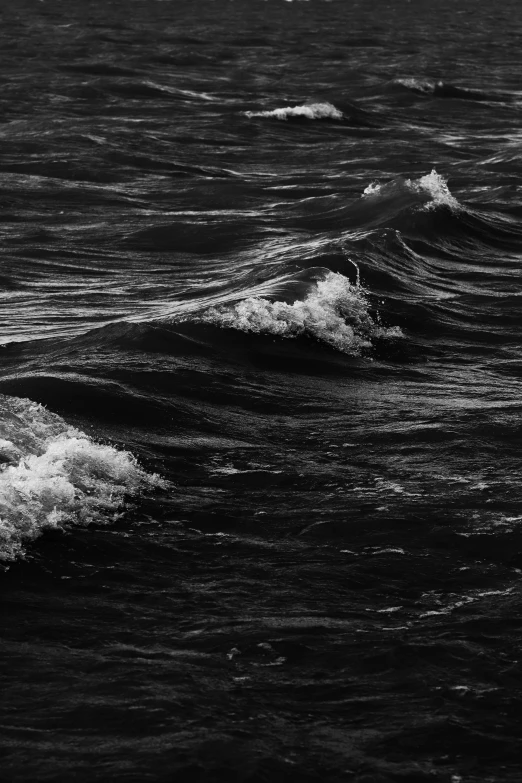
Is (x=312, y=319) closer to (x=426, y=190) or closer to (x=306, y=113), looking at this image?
(x=426, y=190)

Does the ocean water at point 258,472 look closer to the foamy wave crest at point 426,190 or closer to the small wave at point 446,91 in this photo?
the foamy wave crest at point 426,190

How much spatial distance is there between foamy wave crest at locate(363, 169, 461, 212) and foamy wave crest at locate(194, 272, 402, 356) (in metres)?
7.61

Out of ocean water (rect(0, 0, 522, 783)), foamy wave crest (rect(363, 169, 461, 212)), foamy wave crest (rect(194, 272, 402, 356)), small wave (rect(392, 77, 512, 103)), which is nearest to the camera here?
ocean water (rect(0, 0, 522, 783))

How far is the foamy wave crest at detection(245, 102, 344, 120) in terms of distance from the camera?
3691 cm

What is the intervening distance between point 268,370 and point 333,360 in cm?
97

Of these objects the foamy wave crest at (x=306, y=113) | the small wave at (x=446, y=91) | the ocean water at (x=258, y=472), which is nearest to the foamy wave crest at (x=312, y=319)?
the ocean water at (x=258, y=472)

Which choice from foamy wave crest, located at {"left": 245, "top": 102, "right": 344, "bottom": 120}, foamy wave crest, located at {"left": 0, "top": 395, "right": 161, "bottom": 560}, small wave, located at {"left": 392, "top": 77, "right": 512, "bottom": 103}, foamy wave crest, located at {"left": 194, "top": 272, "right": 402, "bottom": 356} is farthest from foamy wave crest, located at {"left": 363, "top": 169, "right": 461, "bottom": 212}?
small wave, located at {"left": 392, "top": 77, "right": 512, "bottom": 103}

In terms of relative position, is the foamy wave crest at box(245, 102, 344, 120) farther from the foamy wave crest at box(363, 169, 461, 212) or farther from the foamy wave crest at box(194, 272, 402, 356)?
the foamy wave crest at box(194, 272, 402, 356)

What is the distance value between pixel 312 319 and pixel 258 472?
5187 mm

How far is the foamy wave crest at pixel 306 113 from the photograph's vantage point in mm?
36906

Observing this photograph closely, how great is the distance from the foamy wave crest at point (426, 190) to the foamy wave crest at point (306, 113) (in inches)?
408

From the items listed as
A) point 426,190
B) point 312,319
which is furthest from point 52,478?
point 426,190

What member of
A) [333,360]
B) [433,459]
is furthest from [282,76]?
[433,459]

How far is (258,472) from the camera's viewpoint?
454 inches
